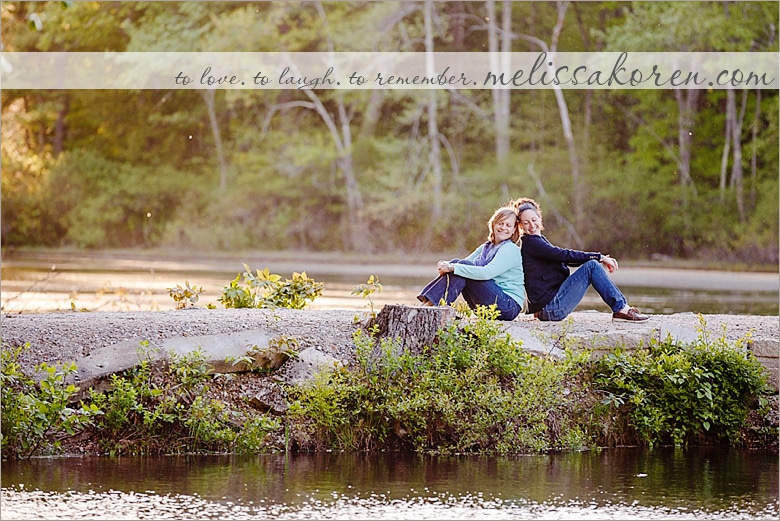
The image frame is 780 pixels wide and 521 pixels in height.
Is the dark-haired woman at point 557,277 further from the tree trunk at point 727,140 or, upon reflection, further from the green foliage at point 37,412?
the tree trunk at point 727,140

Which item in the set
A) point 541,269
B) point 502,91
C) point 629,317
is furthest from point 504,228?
point 502,91

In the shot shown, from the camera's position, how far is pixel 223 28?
113ft

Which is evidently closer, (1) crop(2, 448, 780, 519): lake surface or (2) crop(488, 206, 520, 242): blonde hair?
(1) crop(2, 448, 780, 519): lake surface

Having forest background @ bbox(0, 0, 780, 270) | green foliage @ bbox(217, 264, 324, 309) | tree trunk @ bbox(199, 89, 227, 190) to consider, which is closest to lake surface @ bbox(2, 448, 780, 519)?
green foliage @ bbox(217, 264, 324, 309)

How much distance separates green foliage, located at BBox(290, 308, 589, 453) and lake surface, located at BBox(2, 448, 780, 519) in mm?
194

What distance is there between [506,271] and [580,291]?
1.83 feet

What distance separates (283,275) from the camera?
84.0ft

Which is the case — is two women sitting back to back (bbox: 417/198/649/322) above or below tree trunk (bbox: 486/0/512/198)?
below

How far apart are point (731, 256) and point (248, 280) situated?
75.3 ft

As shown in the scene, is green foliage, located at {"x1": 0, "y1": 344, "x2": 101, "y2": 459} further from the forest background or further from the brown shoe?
the forest background

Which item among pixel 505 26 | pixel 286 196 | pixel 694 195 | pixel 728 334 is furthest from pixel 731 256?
pixel 728 334

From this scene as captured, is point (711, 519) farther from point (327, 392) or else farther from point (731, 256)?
point (731, 256)

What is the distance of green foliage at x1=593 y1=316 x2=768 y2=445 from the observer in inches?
319

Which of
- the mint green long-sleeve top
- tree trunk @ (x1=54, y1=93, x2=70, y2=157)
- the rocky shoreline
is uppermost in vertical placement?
tree trunk @ (x1=54, y1=93, x2=70, y2=157)
